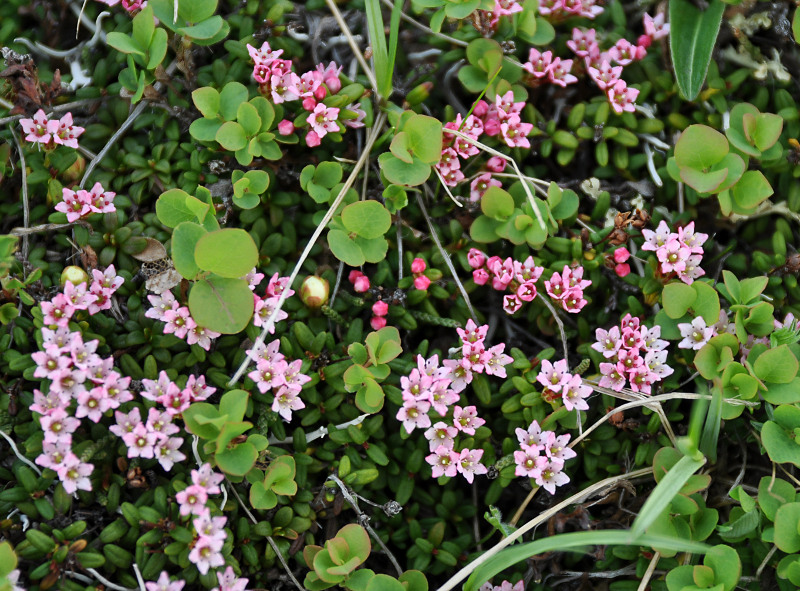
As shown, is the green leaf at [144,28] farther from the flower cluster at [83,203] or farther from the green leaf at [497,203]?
the green leaf at [497,203]

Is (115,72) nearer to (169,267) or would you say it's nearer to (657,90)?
(169,267)

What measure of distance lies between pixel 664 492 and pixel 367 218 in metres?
1.37

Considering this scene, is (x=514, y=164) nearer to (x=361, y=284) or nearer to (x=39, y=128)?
(x=361, y=284)

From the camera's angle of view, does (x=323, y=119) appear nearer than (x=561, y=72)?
Yes

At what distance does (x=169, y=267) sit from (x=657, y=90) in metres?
2.24

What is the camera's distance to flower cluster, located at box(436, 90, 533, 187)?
9.19ft

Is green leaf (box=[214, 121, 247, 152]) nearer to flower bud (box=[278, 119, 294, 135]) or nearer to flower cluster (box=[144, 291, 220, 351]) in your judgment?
flower bud (box=[278, 119, 294, 135])

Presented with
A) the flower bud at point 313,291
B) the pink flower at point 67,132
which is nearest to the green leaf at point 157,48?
the pink flower at point 67,132

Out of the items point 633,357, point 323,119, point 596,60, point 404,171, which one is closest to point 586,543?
point 633,357

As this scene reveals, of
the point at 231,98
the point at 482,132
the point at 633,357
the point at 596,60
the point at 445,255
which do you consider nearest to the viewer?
the point at 633,357

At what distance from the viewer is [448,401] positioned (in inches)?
97.3

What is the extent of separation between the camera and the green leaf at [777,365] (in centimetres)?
233

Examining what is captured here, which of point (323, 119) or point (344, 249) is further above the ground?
point (323, 119)

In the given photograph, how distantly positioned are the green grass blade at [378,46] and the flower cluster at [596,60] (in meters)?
0.62
